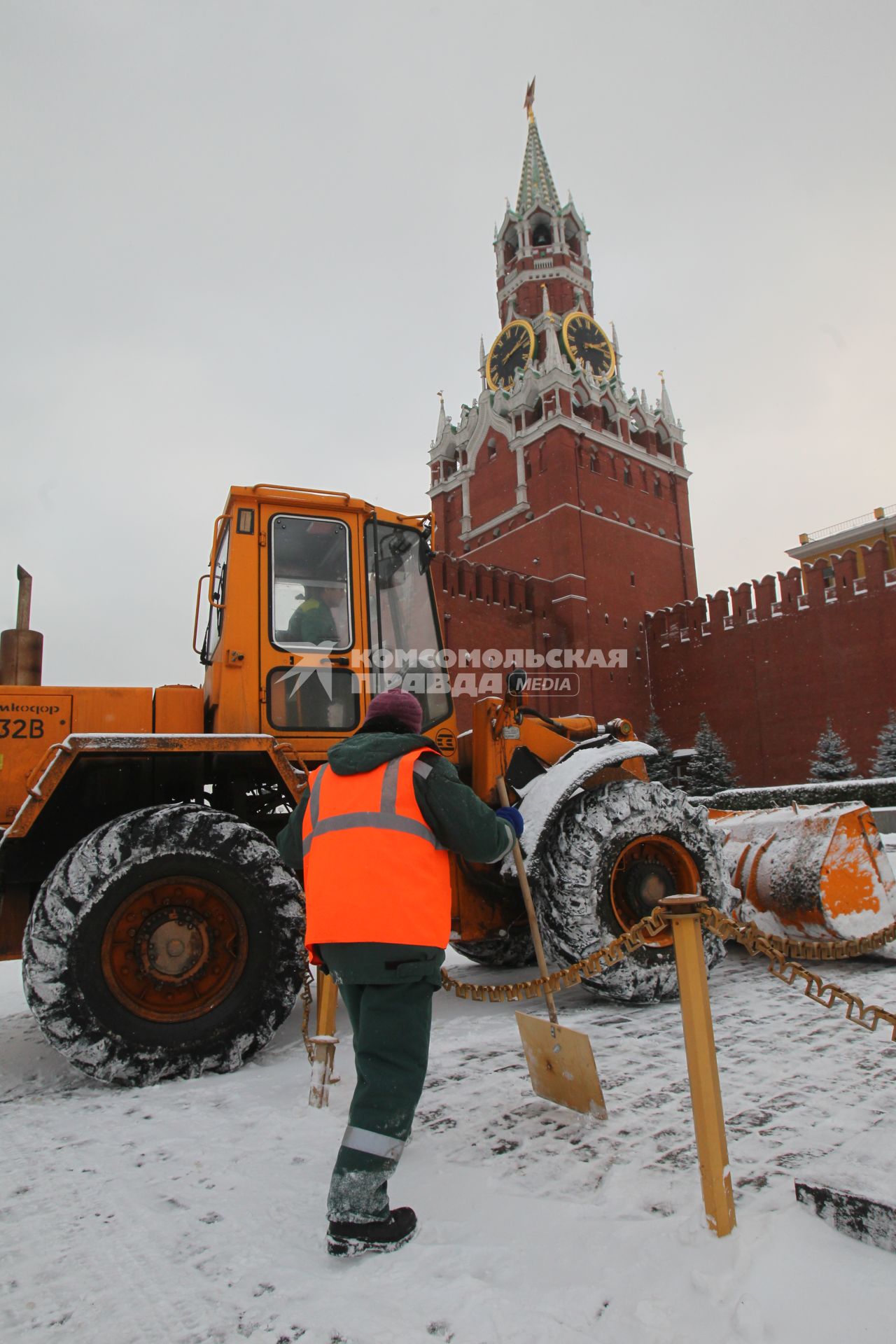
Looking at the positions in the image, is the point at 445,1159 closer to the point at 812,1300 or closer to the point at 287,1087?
the point at 287,1087

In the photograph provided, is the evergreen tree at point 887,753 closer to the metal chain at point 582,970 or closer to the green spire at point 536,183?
the metal chain at point 582,970

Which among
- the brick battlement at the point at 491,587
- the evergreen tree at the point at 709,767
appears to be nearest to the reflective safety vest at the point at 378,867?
the brick battlement at the point at 491,587

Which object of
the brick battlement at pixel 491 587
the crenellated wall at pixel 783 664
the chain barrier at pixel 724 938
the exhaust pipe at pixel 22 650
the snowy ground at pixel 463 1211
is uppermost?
the brick battlement at pixel 491 587

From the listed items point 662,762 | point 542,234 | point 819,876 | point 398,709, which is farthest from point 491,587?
point 398,709

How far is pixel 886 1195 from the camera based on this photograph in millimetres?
1997

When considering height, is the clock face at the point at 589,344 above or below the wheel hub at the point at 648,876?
above

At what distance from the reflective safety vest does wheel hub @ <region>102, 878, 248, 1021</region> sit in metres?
1.48

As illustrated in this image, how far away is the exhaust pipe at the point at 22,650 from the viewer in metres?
4.50

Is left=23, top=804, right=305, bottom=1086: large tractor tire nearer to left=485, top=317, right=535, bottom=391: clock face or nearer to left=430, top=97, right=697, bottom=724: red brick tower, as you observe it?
left=430, top=97, right=697, bottom=724: red brick tower

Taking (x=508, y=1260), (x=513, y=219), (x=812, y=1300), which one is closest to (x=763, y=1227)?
(x=812, y=1300)

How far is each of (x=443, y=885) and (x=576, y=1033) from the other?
0.97 m

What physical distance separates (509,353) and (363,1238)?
1869 inches

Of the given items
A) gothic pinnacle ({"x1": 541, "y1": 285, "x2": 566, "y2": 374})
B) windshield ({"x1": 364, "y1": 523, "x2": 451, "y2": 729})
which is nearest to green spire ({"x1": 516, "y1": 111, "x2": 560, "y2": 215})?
gothic pinnacle ({"x1": 541, "y1": 285, "x2": 566, "y2": 374})

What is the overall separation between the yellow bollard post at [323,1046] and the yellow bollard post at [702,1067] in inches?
56.5
